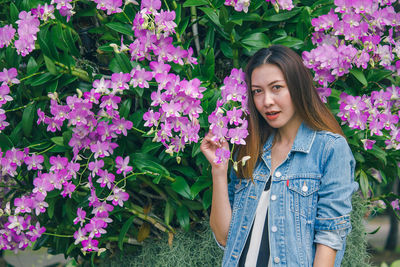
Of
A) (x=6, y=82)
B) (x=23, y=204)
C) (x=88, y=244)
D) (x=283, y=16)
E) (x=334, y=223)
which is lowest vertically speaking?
(x=88, y=244)

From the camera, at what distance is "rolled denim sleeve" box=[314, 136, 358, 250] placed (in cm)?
155

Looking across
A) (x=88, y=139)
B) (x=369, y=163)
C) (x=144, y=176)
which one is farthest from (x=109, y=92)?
(x=369, y=163)

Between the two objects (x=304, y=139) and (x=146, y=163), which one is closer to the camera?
(x=304, y=139)

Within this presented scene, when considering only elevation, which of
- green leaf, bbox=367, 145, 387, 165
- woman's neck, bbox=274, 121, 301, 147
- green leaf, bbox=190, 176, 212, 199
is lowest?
green leaf, bbox=190, 176, 212, 199

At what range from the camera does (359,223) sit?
2.39 meters

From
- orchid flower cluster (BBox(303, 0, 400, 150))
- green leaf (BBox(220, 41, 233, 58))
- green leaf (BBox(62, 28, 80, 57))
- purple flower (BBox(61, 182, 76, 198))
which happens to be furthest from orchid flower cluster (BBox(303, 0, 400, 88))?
purple flower (BBox(61, 182, 76, 198))

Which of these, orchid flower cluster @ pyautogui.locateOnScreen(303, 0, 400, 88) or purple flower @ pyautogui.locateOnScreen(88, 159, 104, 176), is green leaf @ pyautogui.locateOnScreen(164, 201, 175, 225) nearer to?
purple flower @ pyautogui.locateOnScreen(88, 159, 104, 176)

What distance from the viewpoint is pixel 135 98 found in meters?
2.19

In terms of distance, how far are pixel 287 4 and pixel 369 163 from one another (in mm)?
913

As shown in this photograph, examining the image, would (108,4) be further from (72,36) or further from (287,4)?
(287,4)

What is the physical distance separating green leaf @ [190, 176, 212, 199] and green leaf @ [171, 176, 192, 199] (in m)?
0.02

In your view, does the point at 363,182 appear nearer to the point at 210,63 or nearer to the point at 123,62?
the point at 210,63

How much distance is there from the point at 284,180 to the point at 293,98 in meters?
0.29

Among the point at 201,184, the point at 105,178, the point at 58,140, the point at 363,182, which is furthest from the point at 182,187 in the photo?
the point at 363,182
